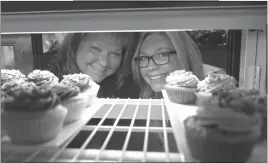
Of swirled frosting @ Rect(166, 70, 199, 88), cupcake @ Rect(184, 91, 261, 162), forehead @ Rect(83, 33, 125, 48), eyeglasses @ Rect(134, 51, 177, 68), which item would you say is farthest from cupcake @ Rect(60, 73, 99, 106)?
cupcake @ Rect(184, 91, 261, 162)

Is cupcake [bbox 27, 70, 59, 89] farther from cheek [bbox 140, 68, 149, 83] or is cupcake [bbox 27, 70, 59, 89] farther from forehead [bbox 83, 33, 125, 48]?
cheek [bbox 140, 68, 149, 83]

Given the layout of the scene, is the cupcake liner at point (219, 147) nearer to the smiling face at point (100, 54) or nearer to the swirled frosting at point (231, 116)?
the swirled frosting at point (231, 116)

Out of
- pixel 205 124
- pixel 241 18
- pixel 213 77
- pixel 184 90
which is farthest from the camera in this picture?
pixel 184 90

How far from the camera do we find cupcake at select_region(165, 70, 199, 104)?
4.66 feet

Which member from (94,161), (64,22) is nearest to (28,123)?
(94,161)

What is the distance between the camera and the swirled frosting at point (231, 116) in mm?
763

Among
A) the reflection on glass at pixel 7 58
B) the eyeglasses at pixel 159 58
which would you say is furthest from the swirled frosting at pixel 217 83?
the reflection on glass at pixel 7 58

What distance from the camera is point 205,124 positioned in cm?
81

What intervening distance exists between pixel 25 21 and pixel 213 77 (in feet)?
3.32

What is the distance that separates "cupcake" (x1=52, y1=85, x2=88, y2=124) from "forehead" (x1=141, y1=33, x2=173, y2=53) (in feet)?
2.12

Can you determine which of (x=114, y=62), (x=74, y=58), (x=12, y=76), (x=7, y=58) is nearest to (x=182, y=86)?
(x=114, y=62)

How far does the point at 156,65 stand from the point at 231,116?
3.00 ft

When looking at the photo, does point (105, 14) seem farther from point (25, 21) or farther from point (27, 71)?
point (27, 71)

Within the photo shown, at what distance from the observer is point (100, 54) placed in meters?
1.70
